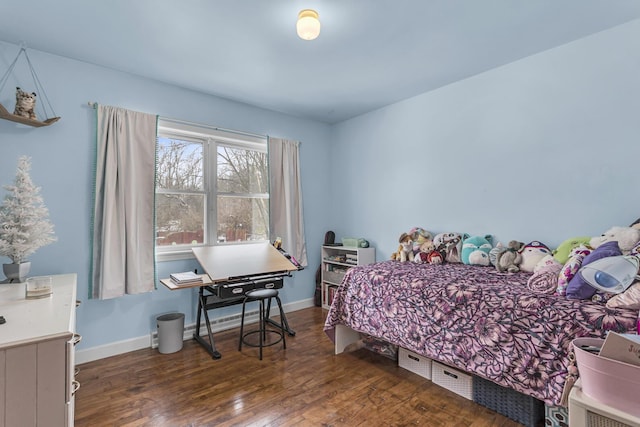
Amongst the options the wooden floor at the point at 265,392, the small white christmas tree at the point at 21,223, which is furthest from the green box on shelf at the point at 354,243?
the small white christmas tree at the point at 21,223

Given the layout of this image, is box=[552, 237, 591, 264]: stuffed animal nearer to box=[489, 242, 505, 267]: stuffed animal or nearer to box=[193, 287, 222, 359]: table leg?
box=[489, 242, 505, 267]: stuffed animal

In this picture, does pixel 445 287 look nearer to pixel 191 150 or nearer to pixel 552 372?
pixel 552 372

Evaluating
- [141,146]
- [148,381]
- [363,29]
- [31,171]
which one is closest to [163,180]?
[141,146]

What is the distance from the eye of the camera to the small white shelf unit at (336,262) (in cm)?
390

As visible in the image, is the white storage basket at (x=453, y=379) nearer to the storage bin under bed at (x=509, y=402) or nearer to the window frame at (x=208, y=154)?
the storage bin under bed at (x=509, y=402)

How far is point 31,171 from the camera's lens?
2.52 meters

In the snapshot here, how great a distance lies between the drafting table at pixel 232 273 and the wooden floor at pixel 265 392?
385 mm

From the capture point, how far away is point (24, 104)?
2.37 metres

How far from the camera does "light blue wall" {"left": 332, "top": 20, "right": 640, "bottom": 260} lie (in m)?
2.28

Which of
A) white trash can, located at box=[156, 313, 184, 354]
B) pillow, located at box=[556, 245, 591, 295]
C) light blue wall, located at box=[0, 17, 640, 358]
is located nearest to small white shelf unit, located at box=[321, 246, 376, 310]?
light blue wall, located at box=[0, 17, 640, 358]

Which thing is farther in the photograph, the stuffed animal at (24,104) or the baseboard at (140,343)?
the baseboard at (140,343)

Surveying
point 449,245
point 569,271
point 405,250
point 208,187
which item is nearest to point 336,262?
point 405,250

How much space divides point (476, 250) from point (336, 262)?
1.74 metres

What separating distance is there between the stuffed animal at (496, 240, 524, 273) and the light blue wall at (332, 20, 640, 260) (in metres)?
0.17
